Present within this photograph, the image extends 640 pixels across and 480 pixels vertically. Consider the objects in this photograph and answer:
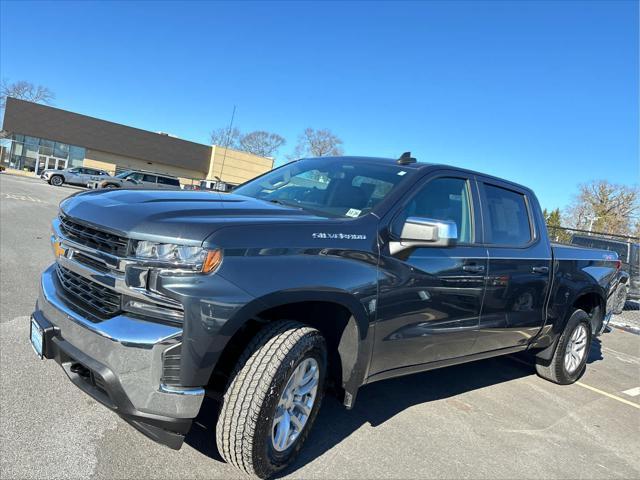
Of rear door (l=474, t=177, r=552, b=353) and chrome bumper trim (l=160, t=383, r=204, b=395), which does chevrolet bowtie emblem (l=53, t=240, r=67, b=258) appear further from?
rear door (l=474, t=177, r=552, b=353)

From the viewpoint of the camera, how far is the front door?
305 cm

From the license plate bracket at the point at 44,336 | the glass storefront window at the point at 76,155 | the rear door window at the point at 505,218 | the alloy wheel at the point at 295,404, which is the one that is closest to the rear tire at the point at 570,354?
the rear door window at the point at 505,218

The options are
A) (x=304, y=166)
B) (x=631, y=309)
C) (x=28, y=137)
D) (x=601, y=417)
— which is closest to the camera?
(x=304, y=166)

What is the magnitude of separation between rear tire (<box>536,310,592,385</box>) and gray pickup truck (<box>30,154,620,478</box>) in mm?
1391

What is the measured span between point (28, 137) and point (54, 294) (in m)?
48.8

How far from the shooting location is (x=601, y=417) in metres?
4.64

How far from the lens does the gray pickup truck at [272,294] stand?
2250 mm

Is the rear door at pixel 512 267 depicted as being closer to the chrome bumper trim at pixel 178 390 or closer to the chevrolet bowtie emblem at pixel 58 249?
the chrome bumper trim at pixel 178 390

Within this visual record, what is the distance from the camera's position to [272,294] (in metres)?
2.42

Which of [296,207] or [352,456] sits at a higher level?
[296,207]

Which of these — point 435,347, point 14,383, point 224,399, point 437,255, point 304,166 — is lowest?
point 14,383

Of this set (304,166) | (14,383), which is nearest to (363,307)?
(304,166)

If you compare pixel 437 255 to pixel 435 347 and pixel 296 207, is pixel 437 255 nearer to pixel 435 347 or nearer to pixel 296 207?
pixel 435 347

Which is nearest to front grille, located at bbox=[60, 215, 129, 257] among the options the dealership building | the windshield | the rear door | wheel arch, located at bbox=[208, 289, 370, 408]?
wheel arch, located at bbox=[208, 289, 370, 408]
